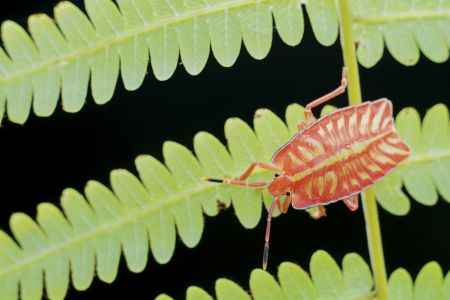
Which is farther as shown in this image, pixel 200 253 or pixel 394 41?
pixel 200 253

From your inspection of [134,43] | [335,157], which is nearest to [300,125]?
[335,157]

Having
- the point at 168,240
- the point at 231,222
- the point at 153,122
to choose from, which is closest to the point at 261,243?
the point at 231,222

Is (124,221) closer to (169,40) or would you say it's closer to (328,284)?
(169,40)

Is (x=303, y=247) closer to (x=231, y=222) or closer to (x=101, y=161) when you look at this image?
(x=231, y=222)

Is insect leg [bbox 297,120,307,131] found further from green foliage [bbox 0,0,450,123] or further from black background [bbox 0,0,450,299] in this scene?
black background [bbox 0,0,450,299]

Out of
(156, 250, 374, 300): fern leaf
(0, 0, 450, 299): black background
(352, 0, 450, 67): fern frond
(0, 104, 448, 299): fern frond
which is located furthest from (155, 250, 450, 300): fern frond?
(0, 0, 450, 299): black background

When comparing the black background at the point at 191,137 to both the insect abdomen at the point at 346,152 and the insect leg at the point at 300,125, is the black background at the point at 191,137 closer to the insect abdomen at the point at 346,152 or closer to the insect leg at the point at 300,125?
the insect abdomen at the point at 346,152
